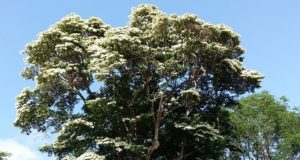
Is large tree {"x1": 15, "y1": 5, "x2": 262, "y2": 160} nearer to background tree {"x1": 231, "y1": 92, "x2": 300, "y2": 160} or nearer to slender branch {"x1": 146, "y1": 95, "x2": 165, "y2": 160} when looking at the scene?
slender branch {"x1": 146, "y1": 95, "x2": 165, "y2": 160}

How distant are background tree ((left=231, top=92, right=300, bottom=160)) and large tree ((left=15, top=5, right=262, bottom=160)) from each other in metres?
22.8

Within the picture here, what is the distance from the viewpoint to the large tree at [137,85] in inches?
1014

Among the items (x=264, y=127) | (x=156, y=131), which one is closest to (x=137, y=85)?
(x=156, y=131)

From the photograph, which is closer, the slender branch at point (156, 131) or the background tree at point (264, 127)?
the slender branch at point (156, 131)

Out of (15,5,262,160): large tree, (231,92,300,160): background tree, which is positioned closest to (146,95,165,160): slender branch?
(15,5,262,160): large tree

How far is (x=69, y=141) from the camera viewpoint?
27.3 m

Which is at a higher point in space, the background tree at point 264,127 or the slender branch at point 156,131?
the background tree at point 264,127

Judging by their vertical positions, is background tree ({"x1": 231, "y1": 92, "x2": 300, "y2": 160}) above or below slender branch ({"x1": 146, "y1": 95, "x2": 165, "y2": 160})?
above

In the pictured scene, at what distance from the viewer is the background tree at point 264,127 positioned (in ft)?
170

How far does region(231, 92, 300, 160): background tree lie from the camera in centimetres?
5169

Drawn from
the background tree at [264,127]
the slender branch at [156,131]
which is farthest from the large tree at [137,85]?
the background tree at [264,127]

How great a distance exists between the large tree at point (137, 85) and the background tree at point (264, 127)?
22.8 metres

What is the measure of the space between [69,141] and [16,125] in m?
4.08

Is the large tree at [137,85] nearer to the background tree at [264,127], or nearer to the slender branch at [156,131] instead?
the slender branch at [156,131]
